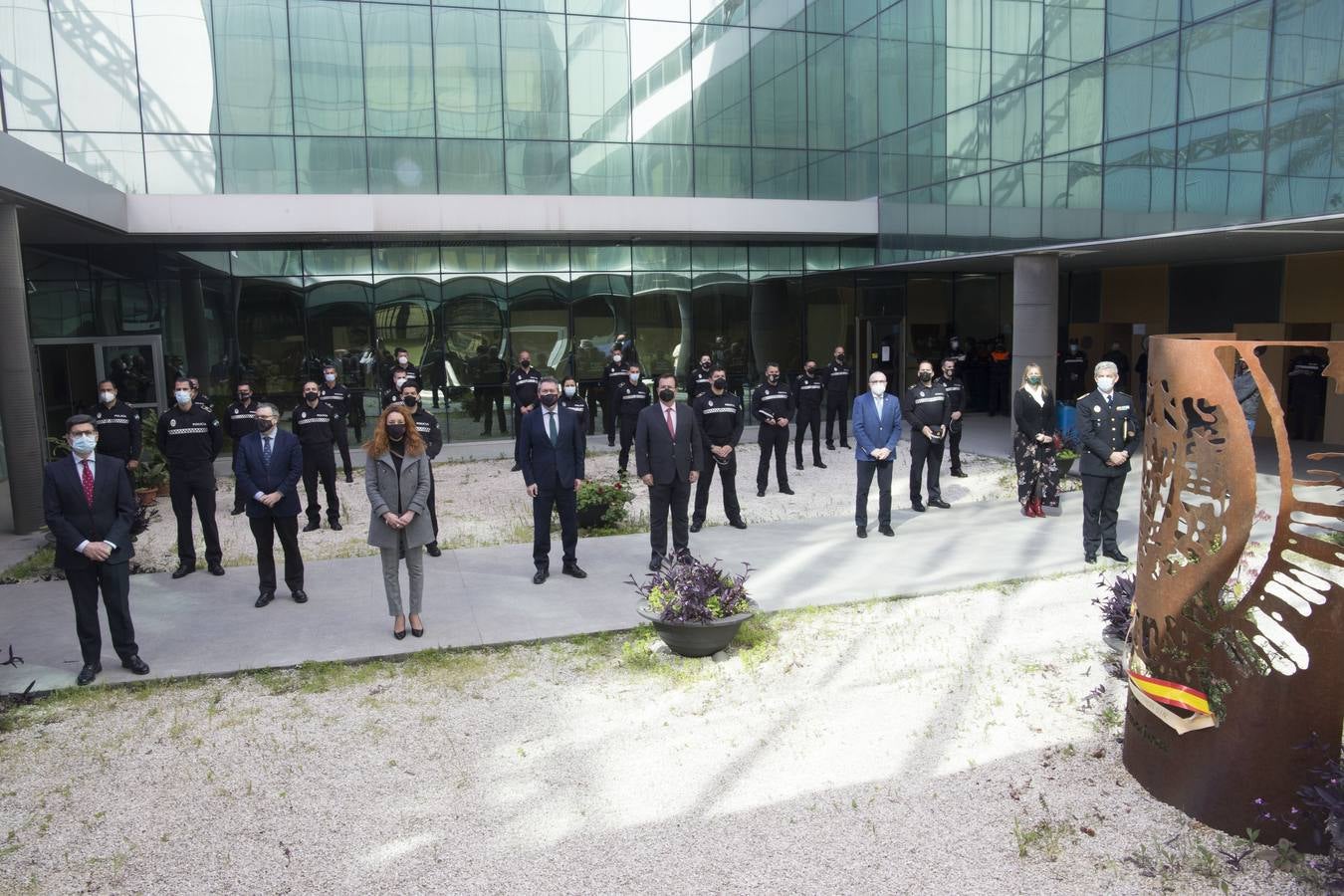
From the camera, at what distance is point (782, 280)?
23.7 m

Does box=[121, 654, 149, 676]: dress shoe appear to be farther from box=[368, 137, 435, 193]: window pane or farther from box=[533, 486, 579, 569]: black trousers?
box=[368, 137, 435, 193]: window pane

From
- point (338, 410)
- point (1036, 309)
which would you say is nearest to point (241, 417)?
point (338, 410)

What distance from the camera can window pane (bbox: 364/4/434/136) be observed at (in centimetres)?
1981

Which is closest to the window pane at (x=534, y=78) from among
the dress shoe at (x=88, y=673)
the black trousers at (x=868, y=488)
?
the black trousers at (x=868, y=488)

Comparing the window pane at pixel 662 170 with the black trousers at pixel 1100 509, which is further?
the window pane at pixel 662 170

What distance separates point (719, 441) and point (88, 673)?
22.8 feet

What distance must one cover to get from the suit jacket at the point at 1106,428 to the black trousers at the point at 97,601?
8.17 m

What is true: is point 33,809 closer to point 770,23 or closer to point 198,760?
point 198,760

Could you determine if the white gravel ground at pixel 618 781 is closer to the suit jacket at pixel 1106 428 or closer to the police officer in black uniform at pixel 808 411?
the suit jacket at pixel 1106 428

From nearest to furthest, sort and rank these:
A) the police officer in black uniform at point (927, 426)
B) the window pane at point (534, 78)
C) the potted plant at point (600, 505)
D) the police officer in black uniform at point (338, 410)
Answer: the potted plant at point (600, 505) < the police officer in black uniform at point (927, 426) < the police officer in black uniform at point (338, 410) < the window pane at point (534, 78)

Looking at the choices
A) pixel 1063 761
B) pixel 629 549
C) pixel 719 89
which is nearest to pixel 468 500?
pixel 629 549

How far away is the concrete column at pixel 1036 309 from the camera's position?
57.0 feet

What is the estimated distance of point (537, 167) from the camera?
821 inches

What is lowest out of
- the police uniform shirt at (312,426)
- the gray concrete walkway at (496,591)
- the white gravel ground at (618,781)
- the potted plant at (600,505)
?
the white gravel ground at (618,781)
